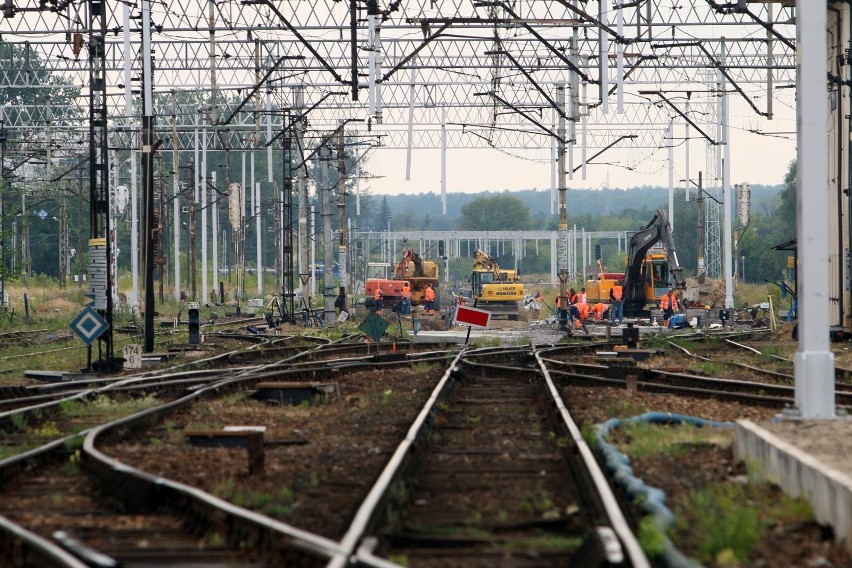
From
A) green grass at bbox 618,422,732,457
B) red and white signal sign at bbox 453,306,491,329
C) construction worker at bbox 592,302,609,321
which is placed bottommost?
construction worker at bbox 592,302,609,321

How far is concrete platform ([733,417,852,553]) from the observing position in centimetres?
720

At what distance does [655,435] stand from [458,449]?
198 cm

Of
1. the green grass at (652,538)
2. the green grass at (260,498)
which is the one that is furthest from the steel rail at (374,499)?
the green grass at (652,538)

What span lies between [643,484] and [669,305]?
1488 inches

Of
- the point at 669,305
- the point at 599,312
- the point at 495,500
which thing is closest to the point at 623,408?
the point at 495,500

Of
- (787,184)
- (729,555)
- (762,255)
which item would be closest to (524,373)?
(729,555)

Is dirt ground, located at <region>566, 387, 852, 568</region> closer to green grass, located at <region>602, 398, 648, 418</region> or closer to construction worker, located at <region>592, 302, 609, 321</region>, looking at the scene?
green grass, located at <region>602, 398, 648, 418</region>

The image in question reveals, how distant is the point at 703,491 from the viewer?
866 centimetres

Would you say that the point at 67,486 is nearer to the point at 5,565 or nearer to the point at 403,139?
the point at 5,565

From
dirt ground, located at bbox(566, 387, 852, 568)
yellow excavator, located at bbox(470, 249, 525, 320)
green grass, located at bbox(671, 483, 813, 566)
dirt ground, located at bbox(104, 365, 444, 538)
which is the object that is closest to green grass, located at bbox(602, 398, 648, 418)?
dirt ground, located at bbox(566, 387, 852, 568)

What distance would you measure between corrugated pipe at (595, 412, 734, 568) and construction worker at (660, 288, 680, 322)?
32.6 meters

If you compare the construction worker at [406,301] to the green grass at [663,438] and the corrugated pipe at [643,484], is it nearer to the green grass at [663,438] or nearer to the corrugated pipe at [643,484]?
the corrugated pipe at [643,484]

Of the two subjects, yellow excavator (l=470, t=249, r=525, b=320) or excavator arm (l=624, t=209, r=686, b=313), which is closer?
excavator arm (l=624, t=209, r=686, b=313)

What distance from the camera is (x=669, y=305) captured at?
151 feet
